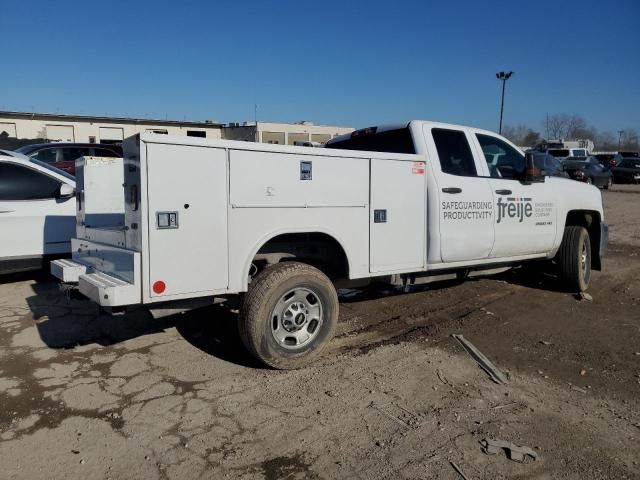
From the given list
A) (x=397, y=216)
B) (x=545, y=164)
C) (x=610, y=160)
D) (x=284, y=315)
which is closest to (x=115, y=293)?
(x=284, y=315)

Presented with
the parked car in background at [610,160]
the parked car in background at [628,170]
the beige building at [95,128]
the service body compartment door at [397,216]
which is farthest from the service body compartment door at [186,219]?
the parked car in background at [628,170]

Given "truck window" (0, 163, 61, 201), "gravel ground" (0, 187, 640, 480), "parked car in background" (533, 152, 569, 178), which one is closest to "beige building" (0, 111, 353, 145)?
"truck window" (0, 163, 61, 201)

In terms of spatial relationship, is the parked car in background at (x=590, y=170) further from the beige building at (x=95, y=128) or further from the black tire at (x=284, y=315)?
the black tire at (x=284, y=315)

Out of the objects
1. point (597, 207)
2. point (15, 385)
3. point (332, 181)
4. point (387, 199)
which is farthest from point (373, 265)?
point (597, 207)

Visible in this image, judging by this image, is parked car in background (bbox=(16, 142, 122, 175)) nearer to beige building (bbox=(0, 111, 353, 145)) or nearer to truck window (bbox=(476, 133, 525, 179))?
truck window (bbox=(476, 133, 525, 179))

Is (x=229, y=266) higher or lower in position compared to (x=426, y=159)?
lower

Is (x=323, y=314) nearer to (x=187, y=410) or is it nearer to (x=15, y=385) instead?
(x=187, y=410)

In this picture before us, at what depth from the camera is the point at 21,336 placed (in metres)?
5.22

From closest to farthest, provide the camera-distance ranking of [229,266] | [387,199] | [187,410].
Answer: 1. [187,410]
2. [229,266]
3. [387,199]

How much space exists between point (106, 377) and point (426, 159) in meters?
3.43

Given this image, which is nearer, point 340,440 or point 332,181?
point 340,440

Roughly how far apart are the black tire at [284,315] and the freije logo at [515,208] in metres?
2.45

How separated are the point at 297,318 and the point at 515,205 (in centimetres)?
310

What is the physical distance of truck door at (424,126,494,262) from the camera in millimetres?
5329
